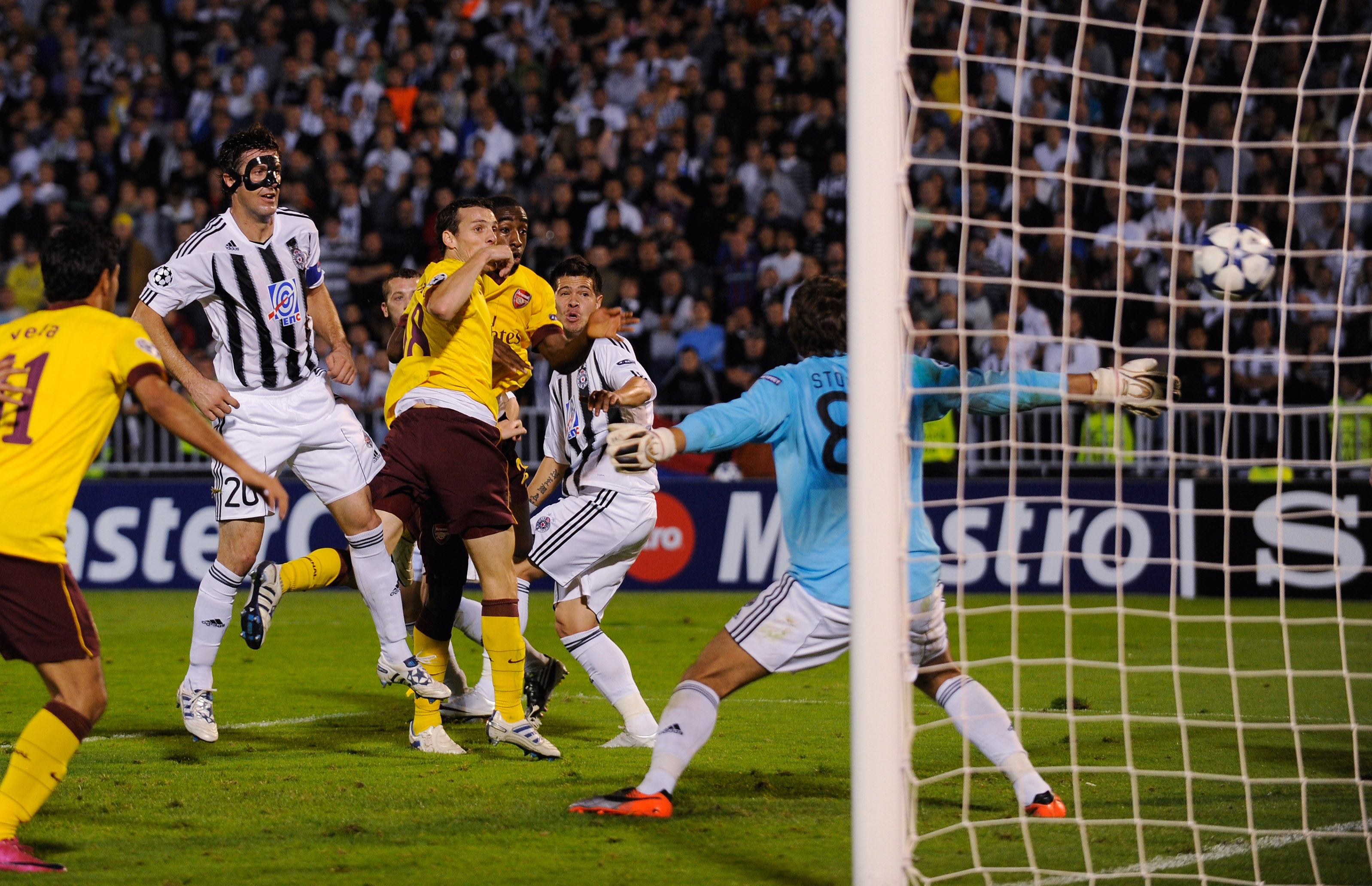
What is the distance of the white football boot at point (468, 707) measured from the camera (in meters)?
6.98

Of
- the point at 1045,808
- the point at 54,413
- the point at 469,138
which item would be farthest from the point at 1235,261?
the point at 469,138

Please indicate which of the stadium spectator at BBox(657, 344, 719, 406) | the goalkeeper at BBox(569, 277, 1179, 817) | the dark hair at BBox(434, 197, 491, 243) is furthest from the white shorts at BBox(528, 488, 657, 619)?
the stadium spectator at BBox(657, 344, 719, 406)

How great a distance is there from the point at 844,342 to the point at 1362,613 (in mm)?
7810

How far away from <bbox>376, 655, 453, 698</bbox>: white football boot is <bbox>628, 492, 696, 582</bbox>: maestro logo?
664 cm

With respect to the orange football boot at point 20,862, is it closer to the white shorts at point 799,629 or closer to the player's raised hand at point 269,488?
the player's raised hand at point 269,488

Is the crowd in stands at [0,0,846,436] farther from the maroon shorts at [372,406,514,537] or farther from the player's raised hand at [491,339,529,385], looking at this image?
the maroon shorts at [372,406,514,537]

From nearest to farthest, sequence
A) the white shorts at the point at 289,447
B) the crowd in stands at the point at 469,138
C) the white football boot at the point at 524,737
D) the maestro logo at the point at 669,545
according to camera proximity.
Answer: the white football boot at the point at 524,737
the white shorts at the point at 289,447
the maestro logo at the point at 669,545
the crowd in stands at the point at 469,138

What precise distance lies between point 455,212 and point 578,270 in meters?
0.76

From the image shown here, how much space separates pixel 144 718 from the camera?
7.00 m

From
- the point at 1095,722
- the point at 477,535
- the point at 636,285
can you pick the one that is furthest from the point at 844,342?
the point at 636,285

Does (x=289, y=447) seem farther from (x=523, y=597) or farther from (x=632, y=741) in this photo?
(x=632, y=741)

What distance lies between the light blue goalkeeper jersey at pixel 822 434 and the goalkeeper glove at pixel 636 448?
0.71 ft

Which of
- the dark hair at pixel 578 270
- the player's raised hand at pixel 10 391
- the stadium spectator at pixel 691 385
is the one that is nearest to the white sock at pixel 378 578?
the dark hair at pixel 578 270

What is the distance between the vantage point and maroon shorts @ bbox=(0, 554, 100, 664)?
166 inches
